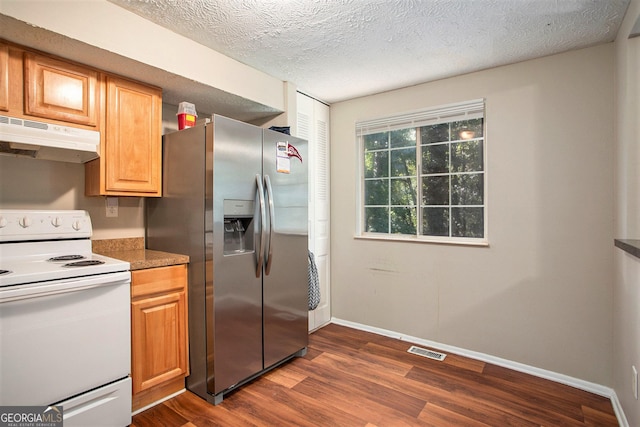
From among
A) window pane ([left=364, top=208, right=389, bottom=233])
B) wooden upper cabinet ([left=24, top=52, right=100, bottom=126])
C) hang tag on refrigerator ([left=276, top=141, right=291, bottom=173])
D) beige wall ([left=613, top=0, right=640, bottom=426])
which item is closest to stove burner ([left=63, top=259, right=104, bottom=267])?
wooden upper cabinet ([left=24, top=52, right=100, bottom=126])

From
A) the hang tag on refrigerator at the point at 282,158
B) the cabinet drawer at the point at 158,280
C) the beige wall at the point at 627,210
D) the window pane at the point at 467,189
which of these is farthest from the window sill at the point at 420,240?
the cabinet drawer at the point at 158,280

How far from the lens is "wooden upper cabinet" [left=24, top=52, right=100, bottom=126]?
1762 mm

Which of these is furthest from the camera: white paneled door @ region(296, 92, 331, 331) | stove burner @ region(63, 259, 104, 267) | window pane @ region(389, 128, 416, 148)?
white paneled door @ region(296, 92, 331, 331)

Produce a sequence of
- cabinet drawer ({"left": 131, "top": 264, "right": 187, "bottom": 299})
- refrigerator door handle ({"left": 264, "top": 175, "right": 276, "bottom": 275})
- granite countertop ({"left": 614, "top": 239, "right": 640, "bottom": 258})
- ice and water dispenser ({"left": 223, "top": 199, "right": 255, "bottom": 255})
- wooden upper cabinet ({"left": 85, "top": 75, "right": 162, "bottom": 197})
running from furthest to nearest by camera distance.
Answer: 1. refrigerator door handle ({"left": 264, "top": 175, "right": 276, "bottom": 275})
2. ice and water dispenser ({"left": 223, "top": 199, "right": 255, "bottom": 255})
3. wooden upper cabinet ({"left": 85, "top": 75, "right": 162, "bottom": 197})
4. cabinet drawer ({"left": 131, "top": 264, "right": 187, "bottom": 299})
5. granite countertop ({"left": 614, "top": 239, "right": 640, "bottom": 258})

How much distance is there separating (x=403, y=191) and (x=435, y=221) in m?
0.42

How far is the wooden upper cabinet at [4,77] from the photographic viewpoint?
5.45 ft

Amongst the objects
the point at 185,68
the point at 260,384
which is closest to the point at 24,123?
the point at 185,68

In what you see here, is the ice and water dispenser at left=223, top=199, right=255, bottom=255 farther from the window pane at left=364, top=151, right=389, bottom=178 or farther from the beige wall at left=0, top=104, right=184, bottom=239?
the window pane at left=364, top=151, right=389, bottom=178

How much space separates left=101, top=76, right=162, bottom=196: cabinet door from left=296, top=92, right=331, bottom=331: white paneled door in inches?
51.8

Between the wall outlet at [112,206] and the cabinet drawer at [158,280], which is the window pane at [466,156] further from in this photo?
the wall outlet at [112,206]

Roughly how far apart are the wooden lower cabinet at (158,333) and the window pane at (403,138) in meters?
2.19

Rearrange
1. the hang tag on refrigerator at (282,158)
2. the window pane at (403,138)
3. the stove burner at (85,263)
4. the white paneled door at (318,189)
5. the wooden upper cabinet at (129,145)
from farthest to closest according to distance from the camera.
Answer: the white paneled door at (318,189)
the window pane at (403,138)
the hang tag on refrigerator at (282,158)
the wooden upper cabinet at (129,145)
the stove burner at (85,263)

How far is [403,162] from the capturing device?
3.19 m

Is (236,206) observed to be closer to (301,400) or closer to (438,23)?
(301,400)
